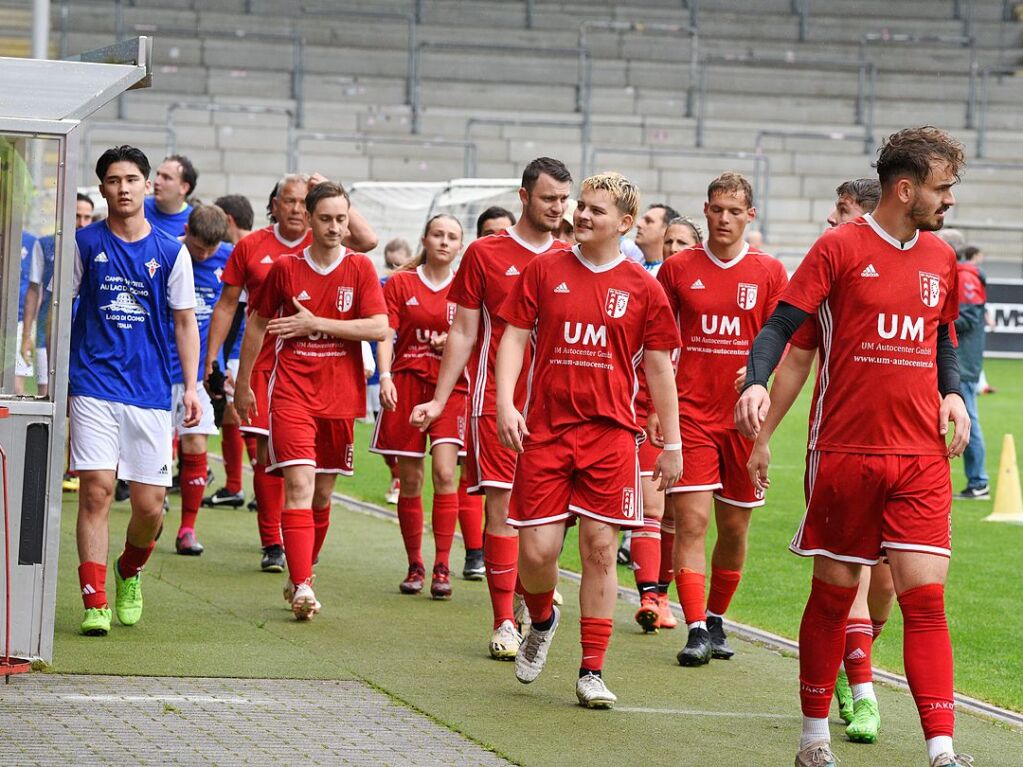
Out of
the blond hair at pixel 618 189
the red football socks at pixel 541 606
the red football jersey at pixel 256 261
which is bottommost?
the red football socks at pixel 541 606

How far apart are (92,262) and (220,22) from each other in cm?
2527

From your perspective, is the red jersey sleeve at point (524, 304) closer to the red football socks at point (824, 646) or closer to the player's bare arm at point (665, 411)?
the player's bare arm at point (665, 411)

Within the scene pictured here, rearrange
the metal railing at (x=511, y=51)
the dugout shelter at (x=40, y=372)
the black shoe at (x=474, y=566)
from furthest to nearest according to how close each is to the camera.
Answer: the metal railing at (x=511, y=51) < the black shoe at (x=474, y=566) < the dugout shelter at (x=40, y=372)

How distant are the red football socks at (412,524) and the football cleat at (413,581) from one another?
0.03m

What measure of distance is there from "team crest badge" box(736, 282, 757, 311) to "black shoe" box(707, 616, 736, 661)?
147cm

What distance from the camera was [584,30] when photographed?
108 feet

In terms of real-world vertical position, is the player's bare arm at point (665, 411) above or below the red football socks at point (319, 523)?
above

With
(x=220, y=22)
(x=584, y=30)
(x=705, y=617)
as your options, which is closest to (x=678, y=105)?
(x=584, y=30)

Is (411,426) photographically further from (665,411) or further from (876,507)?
(876,507)

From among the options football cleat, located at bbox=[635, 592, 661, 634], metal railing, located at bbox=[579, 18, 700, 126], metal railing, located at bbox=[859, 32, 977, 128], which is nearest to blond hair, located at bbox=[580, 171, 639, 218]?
football cleat, located at bbox=[635, 592, 661, 634]

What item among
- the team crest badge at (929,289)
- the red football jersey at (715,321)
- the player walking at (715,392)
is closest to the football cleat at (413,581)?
the player walking at (715,392)

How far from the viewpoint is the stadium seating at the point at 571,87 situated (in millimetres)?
29453

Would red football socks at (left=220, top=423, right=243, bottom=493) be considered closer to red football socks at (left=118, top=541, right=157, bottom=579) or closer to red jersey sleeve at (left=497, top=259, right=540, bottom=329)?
red football socks at (left=118, top=541, right=157, bottom=579)

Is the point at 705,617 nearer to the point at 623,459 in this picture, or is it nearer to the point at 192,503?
the point at 623,459
